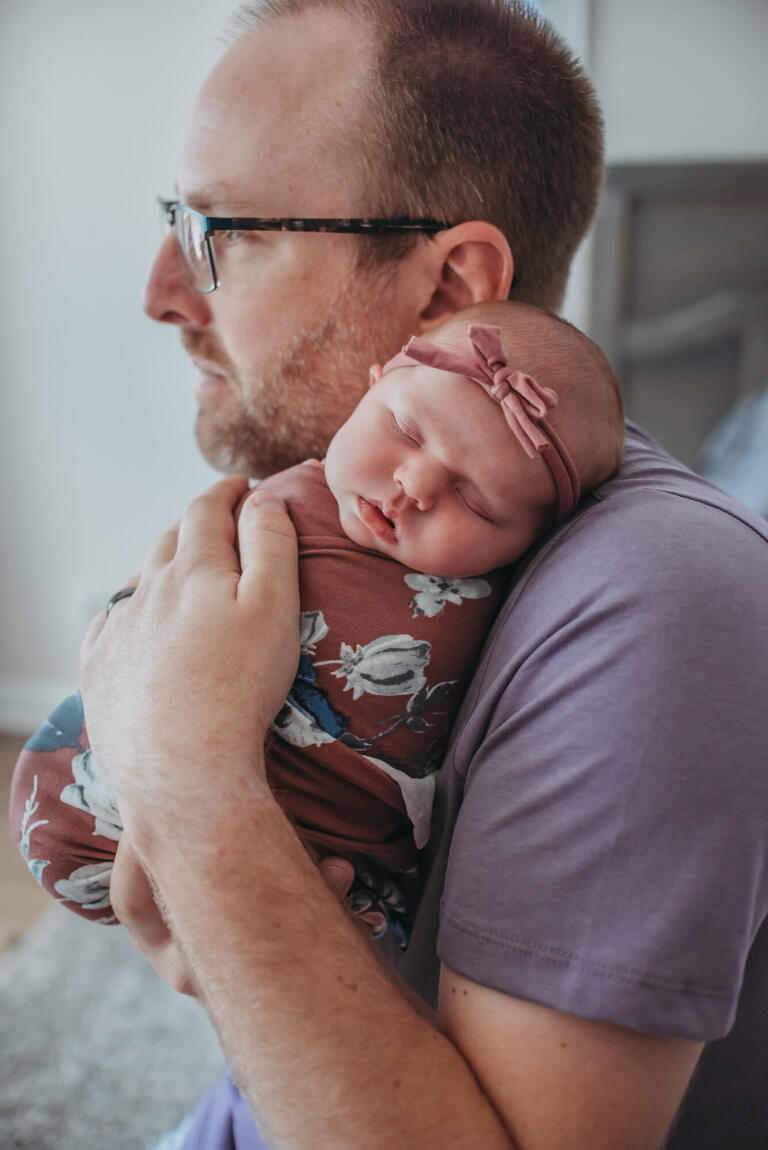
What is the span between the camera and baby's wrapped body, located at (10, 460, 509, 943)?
33.0 inches

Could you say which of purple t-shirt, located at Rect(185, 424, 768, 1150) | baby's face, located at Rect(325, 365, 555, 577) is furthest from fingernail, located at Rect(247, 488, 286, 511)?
purple t-shirt, located at Rect(185, 424, 768, 1150)

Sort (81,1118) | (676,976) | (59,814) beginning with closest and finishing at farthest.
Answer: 1. (676,976)
2. (59,814)
3. (81,1118)

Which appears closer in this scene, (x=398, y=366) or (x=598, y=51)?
(x=398, y=366)

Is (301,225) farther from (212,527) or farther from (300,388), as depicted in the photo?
(212,527)

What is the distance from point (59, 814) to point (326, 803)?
0.30 m

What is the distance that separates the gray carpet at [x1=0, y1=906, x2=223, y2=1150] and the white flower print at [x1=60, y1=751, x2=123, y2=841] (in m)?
1.20

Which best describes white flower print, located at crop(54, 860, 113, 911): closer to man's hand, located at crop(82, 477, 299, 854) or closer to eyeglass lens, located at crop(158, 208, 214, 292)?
man's hand, located at crop(82, 477, 299, 854)

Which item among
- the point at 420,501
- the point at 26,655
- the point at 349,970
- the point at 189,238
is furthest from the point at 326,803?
the point at 26,655

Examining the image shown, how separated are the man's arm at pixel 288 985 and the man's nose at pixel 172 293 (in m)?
0.58

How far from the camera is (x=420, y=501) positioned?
83 centimetres

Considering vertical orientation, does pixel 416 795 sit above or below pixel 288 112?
below

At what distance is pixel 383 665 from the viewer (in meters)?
0.84

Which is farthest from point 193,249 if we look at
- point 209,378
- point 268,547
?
point 268,547

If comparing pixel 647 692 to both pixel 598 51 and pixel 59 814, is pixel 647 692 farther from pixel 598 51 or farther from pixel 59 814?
pixel 598 51
